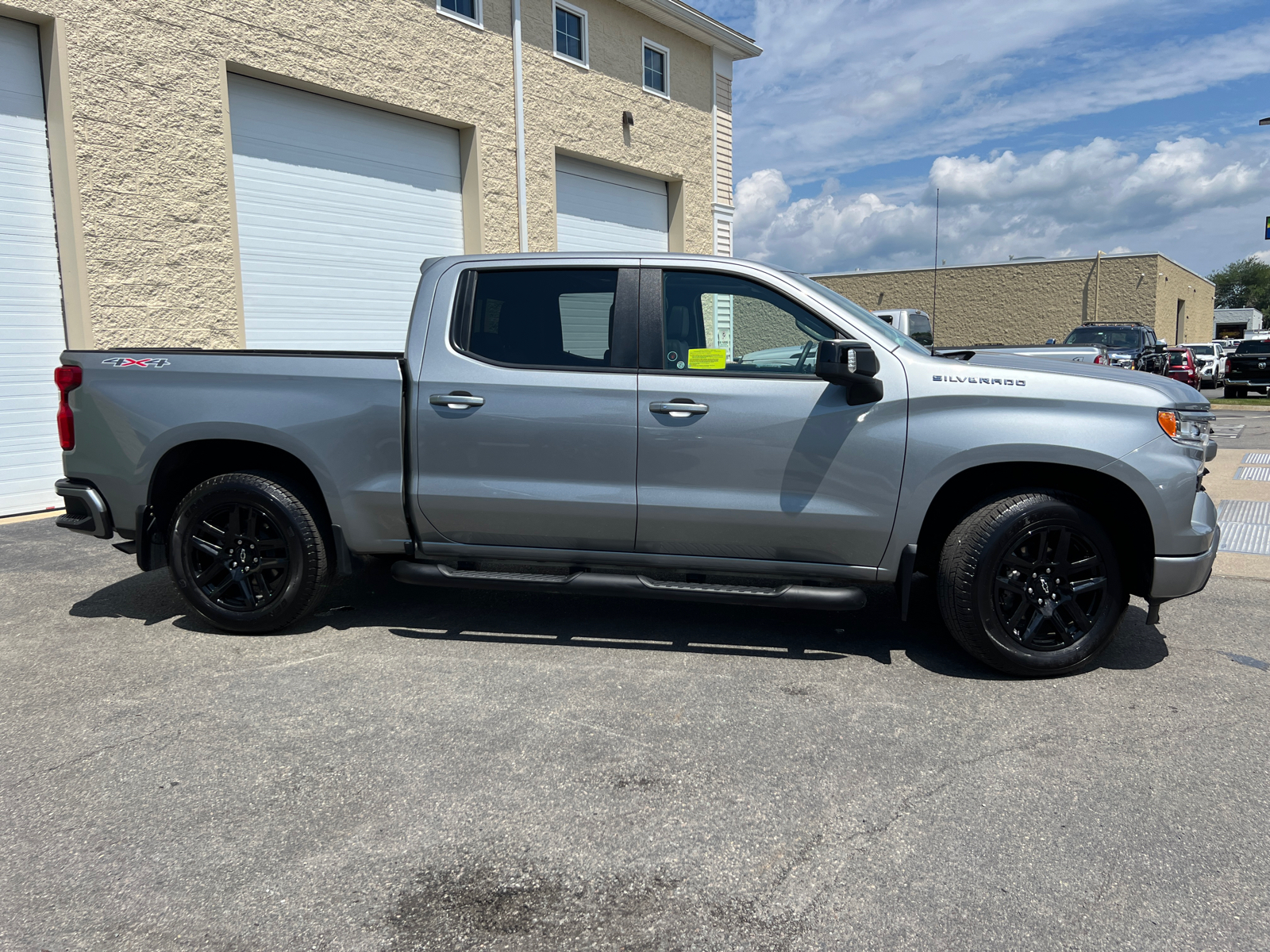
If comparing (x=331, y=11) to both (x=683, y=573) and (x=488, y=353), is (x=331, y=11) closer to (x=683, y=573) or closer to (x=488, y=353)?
(x=488, y=353)

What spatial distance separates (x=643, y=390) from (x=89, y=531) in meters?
3.08

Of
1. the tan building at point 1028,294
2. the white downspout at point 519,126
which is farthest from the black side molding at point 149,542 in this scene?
the tan building at point 1028,294

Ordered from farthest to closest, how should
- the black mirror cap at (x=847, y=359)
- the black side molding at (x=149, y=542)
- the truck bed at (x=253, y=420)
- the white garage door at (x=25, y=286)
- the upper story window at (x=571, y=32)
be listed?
the upper story window at (x=571, y=32), the white garage door at (x=25, y=286), the black side molding at (x=149, y=542), the truck bed at (x=253, y=420), the black mirror cap at (x=847, y=359)

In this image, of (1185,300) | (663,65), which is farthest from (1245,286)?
(663,65)

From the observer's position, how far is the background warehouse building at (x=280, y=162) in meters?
8.38

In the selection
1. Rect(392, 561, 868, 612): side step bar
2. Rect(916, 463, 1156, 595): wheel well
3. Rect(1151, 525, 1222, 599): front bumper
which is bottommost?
Rect(392, 561, 868, 612): side step bar

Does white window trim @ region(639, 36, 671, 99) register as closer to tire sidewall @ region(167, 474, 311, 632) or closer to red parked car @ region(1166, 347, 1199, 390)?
tire sidewall @ region(167, 474, 311, 632)

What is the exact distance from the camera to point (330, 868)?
2699mm

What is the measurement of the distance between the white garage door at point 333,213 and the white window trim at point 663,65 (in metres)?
4.32

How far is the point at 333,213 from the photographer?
1077cm

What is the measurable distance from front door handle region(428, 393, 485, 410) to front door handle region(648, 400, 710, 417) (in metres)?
0.88

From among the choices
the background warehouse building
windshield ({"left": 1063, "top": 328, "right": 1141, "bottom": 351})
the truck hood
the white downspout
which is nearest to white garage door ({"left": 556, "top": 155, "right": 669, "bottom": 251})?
the background warehouse building

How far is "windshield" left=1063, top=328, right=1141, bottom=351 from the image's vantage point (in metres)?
21.3

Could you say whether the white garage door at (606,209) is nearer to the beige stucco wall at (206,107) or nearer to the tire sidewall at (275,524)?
the beige stucco wall at (206,107)
